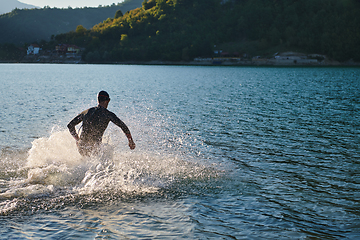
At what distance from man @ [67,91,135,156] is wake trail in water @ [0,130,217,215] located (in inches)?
13.0

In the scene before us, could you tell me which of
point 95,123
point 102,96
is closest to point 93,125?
point 95,123

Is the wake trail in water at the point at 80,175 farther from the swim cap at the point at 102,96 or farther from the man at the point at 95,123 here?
the swim cap at the point at 102,96

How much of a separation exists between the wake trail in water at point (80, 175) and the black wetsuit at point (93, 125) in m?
0.29

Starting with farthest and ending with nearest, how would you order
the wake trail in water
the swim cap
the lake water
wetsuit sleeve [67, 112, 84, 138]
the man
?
wetsuit sleeve [67, 112, 84, 138]
the man
the swim cap
the wake trail in water
the lake water

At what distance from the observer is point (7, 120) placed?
2156 cm

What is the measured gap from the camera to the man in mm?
9336

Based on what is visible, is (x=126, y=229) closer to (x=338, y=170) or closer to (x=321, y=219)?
(x=321, y=219)

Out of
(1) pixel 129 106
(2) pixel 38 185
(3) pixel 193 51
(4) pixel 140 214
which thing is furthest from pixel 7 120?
(3) pixel 193 51

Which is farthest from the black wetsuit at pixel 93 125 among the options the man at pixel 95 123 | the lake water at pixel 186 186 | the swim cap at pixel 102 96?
the lake water at pixel 186 186

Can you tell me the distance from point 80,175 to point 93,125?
1695 mm

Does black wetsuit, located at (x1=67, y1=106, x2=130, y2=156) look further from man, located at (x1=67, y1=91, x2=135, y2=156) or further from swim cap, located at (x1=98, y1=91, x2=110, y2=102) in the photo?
swim cap, located at (x1=98, y1=91, x2=110, y2=102)

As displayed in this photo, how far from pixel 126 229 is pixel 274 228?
3216 millimetres

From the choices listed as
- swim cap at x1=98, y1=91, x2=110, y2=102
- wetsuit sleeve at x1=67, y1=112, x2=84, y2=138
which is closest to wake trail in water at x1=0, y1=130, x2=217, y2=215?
wetsuit sleeve at x1=67, y1=112, x2=84, y2=138

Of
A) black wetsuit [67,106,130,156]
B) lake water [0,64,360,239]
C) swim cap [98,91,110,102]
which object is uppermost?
swim cap [98,91,110,102]
